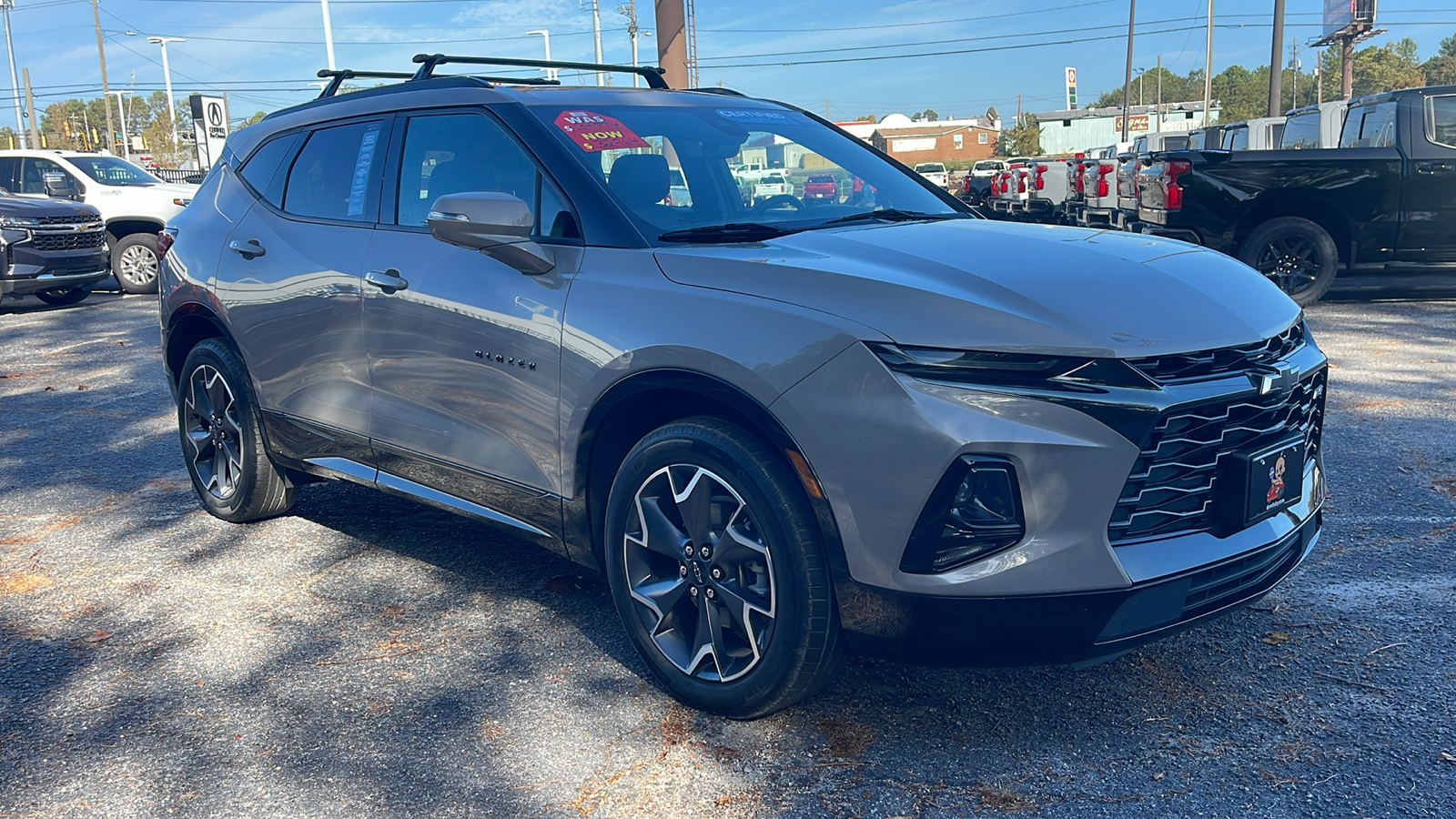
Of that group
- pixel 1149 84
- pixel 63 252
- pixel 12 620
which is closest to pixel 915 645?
pixel 12 620

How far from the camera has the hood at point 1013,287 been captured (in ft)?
8.82

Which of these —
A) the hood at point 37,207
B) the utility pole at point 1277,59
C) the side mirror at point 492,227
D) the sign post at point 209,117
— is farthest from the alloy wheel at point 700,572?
the utility pole at point 1277,59

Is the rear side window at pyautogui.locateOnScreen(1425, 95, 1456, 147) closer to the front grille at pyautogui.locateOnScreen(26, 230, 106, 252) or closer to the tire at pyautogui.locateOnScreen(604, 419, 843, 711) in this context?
the tire at pyautogui.locateOnScreen(604, 419, 843, 711)

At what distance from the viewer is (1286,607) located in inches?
150

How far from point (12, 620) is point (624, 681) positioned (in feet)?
7.43

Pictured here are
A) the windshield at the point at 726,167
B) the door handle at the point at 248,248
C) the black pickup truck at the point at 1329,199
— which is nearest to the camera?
the windshield at the point at 726,167

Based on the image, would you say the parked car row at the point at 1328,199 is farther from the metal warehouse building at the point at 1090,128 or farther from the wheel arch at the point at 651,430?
the metal warehouse building at the point at 1090,128

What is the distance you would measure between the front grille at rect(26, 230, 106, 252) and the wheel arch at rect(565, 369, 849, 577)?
13.0 metres

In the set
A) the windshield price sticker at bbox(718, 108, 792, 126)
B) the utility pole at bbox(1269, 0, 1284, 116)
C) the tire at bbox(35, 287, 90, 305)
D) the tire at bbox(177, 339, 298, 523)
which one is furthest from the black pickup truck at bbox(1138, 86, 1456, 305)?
the utility pole at bbox(1269, 0, 1284, 116)

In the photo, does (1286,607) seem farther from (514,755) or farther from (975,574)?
(514,755)

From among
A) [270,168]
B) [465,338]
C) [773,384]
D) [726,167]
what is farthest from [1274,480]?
→ [270,168]

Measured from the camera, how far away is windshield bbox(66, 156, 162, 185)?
16141 millimetres

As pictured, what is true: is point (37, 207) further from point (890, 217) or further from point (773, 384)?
point (773, 384)

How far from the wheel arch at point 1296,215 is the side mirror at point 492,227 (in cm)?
880
